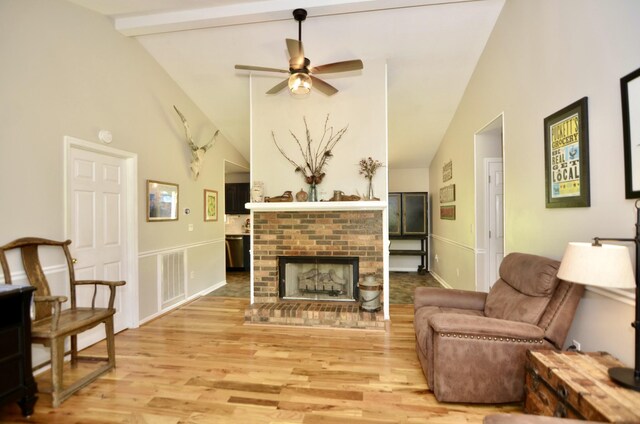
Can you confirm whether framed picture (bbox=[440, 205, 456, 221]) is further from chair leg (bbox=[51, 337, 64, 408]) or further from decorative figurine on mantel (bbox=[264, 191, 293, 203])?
chair leg (bbox=[51, 337, 64, 408])

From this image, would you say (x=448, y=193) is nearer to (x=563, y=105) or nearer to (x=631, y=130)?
(x=563, y=105)

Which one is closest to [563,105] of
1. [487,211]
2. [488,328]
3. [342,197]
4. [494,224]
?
[488,328]

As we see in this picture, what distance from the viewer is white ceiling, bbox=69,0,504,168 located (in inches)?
126

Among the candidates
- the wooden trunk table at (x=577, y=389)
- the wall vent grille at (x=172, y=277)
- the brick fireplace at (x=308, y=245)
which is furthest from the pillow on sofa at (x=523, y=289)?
the wall vent grille at (x=172, y=277)

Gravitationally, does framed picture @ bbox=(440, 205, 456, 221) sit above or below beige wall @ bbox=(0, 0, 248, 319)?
below

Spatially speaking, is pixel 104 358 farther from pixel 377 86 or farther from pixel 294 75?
pixel 377 86

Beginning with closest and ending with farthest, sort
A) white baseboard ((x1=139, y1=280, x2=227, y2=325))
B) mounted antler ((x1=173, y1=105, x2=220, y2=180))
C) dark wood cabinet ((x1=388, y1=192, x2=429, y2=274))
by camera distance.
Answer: white baseboard ((x1=139, y1=280, x2=227, y2=325)) → mounted antler ((x1=173, y1=105, x2=220, y2=180)) → dark wood cabinet ((x1=388, y1=192, x2=429, y2=274))

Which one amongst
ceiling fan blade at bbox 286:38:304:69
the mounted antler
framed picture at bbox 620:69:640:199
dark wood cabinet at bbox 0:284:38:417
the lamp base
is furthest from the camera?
the mounted antler

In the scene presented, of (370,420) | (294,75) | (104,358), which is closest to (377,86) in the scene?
(294,75)

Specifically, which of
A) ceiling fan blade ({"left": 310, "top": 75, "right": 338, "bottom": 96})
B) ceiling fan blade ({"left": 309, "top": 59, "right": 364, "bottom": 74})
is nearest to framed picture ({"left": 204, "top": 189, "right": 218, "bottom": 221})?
ceiling fan blade ({"left": 310, "top": 75, "right": 338, "bottom": 96})

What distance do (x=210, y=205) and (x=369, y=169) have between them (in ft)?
9.93

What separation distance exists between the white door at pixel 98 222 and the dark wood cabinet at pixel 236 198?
3609 millimetres

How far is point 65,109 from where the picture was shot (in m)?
2.95

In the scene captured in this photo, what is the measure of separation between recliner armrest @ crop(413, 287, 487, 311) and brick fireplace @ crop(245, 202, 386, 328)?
0.92 meters
